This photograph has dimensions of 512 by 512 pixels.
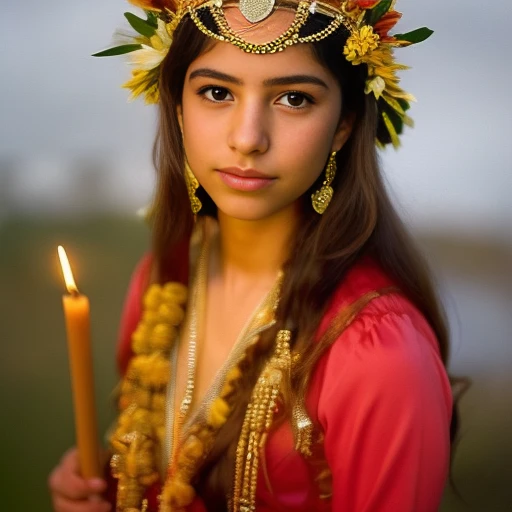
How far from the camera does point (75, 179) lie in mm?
1810

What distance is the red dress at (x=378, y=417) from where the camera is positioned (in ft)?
3.02

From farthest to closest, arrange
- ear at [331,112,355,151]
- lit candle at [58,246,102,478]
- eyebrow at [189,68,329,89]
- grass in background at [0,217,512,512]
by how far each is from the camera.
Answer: grass in background at [0,217,512,512] < ear at [331,112,355,151] < eyebrow at [189,68,329,89] < lit candle at [58,246,102,478]

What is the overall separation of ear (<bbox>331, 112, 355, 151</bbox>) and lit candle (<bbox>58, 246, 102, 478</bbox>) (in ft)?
1.55

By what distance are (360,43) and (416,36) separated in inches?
4.1

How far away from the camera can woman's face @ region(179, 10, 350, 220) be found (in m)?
0.96

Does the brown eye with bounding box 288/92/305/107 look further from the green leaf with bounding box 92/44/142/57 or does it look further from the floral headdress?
the green leaf with bounding box 92/44/142/57

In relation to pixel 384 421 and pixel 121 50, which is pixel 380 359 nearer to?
pixel 384 421

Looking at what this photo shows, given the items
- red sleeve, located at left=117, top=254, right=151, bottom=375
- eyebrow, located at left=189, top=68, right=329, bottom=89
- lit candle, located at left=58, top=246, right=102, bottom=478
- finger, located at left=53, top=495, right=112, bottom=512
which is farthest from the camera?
red sleeve, located at left=117, top=254, right=151, bottom=375

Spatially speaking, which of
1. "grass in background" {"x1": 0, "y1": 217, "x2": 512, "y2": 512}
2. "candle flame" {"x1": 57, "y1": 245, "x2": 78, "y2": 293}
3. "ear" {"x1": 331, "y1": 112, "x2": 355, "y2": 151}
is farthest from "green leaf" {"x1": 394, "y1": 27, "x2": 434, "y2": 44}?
"grass in background" {"x1": 0, "y1": 217, "x2": 512, "y2": 512}

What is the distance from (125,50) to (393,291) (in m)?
0.56

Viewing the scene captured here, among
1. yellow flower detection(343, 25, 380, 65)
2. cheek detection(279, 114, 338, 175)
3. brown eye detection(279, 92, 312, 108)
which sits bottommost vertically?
cheek detection(279, 114, 338, 175)

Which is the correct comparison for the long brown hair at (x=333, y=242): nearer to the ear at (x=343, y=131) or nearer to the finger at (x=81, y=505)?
the ear at (x=343, y=131)

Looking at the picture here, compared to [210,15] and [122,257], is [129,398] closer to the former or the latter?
[210,15]

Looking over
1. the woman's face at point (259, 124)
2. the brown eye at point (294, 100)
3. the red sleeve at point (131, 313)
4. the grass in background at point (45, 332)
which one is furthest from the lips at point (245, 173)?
the grass in background at point (45, 332)
